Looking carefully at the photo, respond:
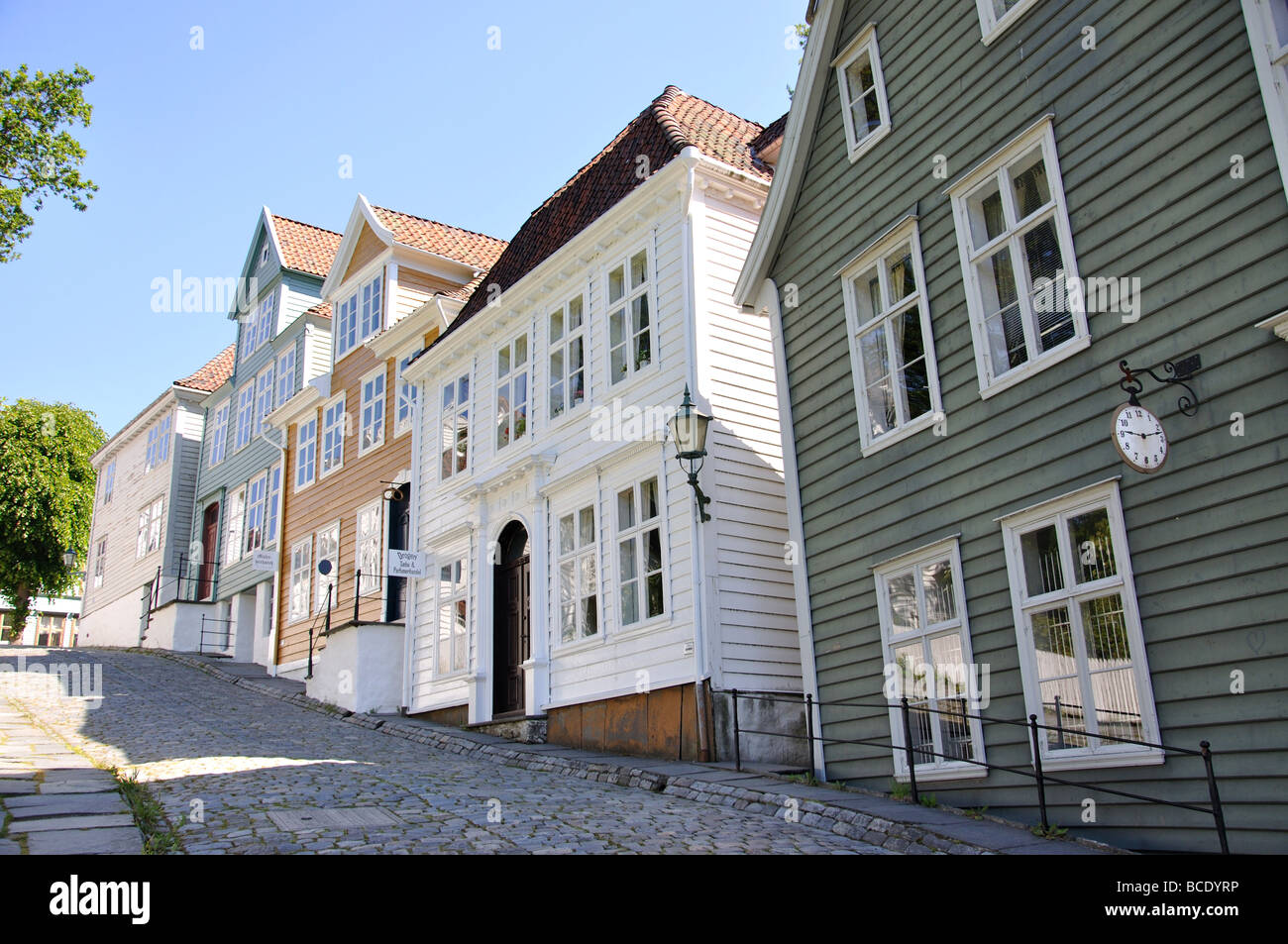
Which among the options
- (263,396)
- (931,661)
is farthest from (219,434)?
(931,661)

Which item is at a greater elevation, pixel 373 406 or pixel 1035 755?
pixel 373 406

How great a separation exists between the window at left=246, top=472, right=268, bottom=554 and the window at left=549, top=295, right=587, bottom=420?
51.3 feet

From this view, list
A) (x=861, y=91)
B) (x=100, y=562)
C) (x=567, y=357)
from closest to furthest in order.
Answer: (x=861, y=91) → (x=567, y=357) → (x=100, y=562)

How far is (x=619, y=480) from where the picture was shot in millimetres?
15297

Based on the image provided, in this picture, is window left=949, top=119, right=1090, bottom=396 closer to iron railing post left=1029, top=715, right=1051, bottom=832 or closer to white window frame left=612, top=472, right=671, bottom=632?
iron railing post left=1029, top=715, right=1051, bottom=832

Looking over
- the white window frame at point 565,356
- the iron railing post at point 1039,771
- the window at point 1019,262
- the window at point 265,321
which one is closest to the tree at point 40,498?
the window at point 265,321

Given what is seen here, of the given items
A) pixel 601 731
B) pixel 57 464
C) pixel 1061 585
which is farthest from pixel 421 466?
pixel 57 464

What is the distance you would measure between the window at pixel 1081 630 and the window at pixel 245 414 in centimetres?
2787

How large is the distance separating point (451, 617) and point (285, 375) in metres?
14.3

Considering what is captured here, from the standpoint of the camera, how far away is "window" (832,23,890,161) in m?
11.8

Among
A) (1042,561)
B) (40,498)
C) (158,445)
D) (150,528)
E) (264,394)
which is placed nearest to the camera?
(1042,561)

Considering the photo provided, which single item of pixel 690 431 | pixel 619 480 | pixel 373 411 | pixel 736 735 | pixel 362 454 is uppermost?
pixel 373 411

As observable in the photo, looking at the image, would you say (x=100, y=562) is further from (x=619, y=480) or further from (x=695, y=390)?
(x=695, y=390)

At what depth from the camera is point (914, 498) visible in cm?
1046
